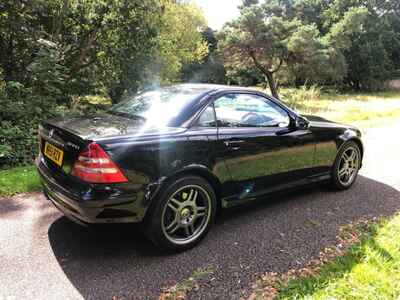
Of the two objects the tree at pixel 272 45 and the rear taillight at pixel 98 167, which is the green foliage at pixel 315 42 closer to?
the tree at pixel 272 45

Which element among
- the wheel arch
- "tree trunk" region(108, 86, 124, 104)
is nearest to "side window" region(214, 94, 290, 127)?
the wheel arch

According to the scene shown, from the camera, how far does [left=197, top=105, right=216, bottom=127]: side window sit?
304 centimetres

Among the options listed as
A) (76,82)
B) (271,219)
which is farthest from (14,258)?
(76,82)

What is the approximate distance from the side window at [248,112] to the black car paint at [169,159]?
7 cm

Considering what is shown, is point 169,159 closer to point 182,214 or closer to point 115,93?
point 182,214

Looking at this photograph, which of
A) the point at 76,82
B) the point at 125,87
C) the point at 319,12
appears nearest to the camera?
the point at 76,82

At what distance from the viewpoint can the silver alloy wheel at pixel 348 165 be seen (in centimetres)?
441

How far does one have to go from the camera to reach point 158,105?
328cm

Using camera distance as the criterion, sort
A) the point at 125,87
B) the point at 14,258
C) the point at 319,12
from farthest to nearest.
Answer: the point at 319,12 → the point at 125,87 → the point at 14,258

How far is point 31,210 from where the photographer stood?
12.2 ft

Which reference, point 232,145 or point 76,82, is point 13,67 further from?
point 232,145

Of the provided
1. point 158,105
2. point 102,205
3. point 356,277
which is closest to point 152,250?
point 102,205

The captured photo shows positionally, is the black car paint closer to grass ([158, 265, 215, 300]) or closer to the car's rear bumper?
the car's rear bumper

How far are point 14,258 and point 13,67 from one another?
805 centimetres
